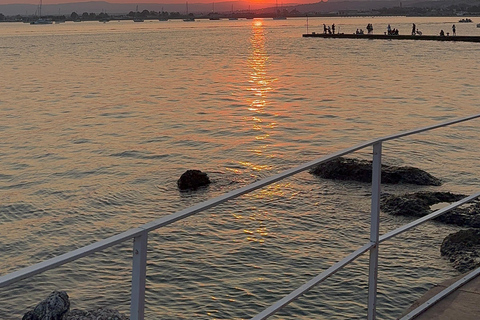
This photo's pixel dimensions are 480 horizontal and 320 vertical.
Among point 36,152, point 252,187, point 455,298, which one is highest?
point 252,187

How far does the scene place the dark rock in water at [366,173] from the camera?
17953 millimetres

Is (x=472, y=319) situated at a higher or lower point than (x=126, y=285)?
higher

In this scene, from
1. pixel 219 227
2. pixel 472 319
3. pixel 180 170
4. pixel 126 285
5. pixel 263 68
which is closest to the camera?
pixel 472 319

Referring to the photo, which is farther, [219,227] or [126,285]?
[219,227]

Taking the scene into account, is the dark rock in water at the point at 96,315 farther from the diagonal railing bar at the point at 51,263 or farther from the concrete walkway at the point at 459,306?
the diagonal railing bar at the point at 51,263

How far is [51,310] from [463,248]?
696 centimetres

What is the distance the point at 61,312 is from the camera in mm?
9688

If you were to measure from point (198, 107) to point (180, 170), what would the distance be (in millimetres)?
20504

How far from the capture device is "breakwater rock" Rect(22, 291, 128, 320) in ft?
30.4

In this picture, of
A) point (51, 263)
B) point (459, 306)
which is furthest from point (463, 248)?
point (51, 263)

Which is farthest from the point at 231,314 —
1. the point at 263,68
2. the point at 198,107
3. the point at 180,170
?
the point at 263,68

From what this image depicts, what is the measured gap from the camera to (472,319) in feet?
14.2

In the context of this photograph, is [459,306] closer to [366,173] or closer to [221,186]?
[366,173]

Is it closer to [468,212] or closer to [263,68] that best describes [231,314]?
[468,212]
